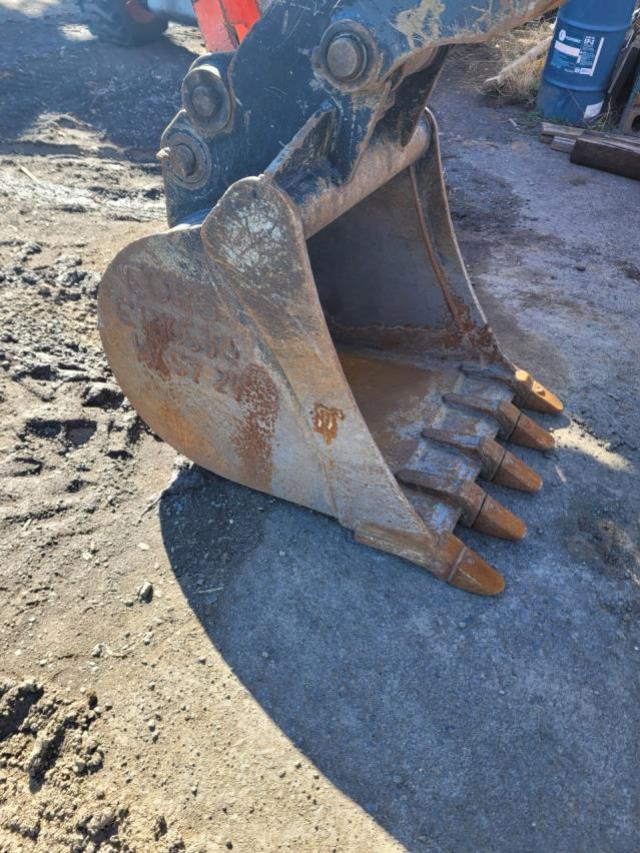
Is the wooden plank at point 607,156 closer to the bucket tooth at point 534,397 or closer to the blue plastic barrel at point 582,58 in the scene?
the blue plastic barrel at point 582,58

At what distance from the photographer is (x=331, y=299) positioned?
3.31 m

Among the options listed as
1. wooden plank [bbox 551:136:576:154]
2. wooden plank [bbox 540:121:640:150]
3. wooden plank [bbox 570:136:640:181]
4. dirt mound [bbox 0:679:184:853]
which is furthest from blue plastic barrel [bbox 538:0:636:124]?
dirt mound [bbox 0:679:184:853]

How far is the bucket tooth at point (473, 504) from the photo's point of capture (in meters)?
2.56

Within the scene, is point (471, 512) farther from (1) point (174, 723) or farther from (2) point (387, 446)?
(1) point (174, 723)

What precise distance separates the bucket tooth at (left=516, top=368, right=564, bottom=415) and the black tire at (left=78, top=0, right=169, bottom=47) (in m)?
7.81

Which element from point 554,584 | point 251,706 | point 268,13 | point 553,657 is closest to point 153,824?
point 251,706

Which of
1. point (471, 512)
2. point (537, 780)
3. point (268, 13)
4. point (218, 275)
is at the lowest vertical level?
point (537, 780)

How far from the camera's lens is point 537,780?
2.08m

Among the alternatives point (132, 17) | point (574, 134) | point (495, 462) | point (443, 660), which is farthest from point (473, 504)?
point (132, 17)

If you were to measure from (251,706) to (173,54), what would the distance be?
349 inches

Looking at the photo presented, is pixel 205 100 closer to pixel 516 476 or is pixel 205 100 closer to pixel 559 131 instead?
pixel 516 476

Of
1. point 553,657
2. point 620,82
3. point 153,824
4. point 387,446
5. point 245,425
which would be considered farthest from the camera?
point 620,82

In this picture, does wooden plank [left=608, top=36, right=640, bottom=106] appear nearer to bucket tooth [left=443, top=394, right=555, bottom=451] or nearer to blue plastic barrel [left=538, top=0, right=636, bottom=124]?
blue plastic barrel [left=538, top=0, right=636, bottom=124]

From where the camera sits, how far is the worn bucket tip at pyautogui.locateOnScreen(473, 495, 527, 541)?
261 cm
